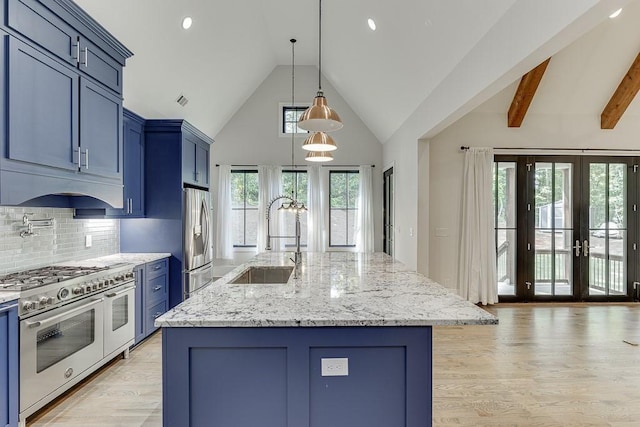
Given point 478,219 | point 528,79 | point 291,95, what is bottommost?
Answer: point 478,219

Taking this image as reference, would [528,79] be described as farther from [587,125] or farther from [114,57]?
[114,57]

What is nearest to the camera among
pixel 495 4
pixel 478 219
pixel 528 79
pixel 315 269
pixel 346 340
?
pixel 346 340

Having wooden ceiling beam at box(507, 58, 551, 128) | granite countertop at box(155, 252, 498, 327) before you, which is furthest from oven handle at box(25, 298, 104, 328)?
wooden ceiling beam at box(507, 58, 551, 128)

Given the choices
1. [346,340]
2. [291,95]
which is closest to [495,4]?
[346,340]

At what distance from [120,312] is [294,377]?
2.35 metres

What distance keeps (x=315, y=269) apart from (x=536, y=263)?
3946mm

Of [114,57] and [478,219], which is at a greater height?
[114,57]

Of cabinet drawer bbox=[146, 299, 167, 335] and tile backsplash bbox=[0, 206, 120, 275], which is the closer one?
tile backsplash bbox=[0, 206, 120, 275]

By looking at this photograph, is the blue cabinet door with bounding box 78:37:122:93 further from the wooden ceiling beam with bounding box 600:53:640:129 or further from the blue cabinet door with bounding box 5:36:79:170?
the wooden ceiling beam with bounding box 600:53:640:129

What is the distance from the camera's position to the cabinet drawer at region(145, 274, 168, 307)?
370 centimetres

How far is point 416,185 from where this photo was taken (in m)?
4.42

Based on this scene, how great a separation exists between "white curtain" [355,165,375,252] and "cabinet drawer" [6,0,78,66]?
15.2 feet

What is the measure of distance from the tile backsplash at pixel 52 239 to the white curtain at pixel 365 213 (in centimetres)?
379

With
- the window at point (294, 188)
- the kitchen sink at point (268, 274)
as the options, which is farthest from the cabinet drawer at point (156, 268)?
the window at point (294, 188)
